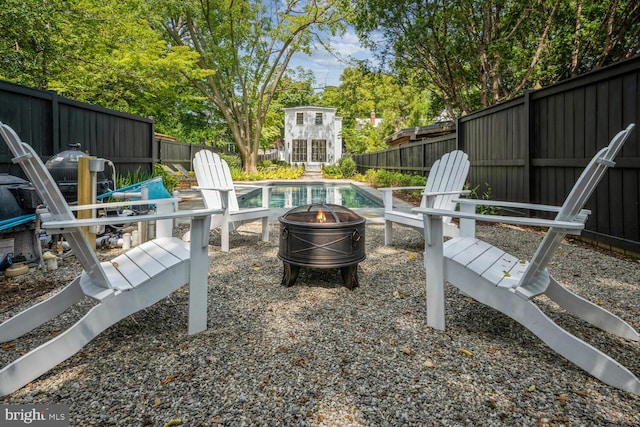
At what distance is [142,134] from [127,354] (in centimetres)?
634

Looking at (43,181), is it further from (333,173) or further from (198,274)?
(333,173)

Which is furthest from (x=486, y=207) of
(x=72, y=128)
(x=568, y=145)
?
(x=72, y=128)

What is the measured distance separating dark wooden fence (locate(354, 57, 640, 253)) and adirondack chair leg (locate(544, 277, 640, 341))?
1.90 m

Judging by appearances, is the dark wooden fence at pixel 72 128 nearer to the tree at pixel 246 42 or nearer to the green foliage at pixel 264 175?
the green foliage at pixel 264 175

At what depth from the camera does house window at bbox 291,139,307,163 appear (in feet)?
79.2

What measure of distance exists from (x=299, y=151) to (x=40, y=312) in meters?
22.8

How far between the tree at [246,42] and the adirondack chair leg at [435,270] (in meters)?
13.6

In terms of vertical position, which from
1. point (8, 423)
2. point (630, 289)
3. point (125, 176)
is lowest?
point (8, 423)

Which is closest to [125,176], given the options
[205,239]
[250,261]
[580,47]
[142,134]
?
[142,134]

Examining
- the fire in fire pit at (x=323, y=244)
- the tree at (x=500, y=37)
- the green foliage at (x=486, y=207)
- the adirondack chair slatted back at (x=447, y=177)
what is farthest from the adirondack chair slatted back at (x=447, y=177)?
the tree at (x=500, y=37)

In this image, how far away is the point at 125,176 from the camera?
6.52 m

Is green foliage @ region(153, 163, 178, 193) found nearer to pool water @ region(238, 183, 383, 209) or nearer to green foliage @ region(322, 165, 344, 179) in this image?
pool water @ region(238, 183, 383, 209)

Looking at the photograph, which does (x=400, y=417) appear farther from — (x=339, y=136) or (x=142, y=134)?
(x=339, y=136)

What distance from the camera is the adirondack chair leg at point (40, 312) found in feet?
6.18
